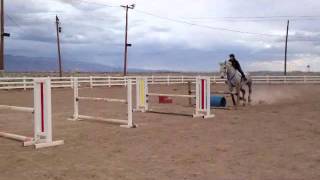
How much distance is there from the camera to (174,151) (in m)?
8.93

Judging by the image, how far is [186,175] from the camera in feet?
22.9

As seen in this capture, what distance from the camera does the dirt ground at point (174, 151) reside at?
710 cm

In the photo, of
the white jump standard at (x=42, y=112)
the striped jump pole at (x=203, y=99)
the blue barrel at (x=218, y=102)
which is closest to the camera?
the white jump standard at (x=42, y=112)

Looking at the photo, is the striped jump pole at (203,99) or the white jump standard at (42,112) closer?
the white jump standard at (42,112)

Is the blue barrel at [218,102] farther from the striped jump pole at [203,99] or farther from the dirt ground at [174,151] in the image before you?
the dirt ground at [174,151]

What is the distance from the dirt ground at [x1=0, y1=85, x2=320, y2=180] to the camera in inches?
279

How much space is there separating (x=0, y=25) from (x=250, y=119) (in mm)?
30836

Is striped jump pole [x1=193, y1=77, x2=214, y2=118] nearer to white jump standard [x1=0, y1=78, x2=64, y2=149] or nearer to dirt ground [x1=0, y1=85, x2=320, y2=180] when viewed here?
dirt ground [x1=0, y1=85, x2=320, y2=180]

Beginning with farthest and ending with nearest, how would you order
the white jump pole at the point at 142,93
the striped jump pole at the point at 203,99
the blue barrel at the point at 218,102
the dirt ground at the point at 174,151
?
the blue barrel at the point at 218,102 < the white jump pole at the point at 142,93 < the striped jump pole at the point at 203,99 < the dirt ground at the point at 174,151

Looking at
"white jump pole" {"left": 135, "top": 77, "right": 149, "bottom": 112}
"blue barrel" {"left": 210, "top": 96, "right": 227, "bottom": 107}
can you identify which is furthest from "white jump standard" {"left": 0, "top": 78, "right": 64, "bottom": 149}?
"blue barrel" {"left": 210, "top": 96, "right": 227, "bottom": 107}

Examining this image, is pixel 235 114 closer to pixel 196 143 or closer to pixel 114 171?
pixel 196 143

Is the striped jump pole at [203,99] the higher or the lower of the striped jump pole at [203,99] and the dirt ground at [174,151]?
the higher

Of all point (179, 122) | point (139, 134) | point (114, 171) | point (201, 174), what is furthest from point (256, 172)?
point (179, 122)

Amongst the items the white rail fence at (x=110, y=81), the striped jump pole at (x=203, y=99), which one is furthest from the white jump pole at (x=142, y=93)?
the white rail fence at (x=110, y=81)
